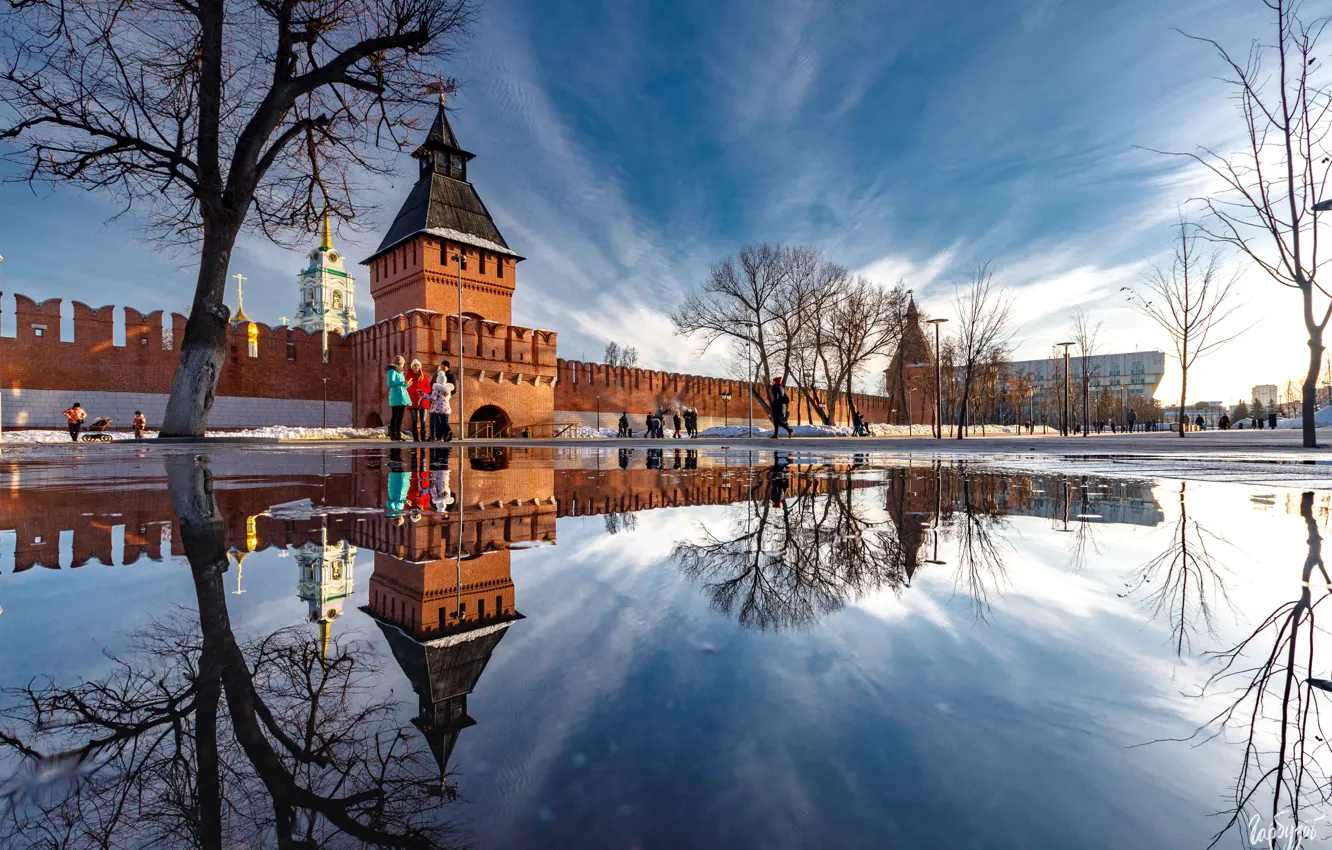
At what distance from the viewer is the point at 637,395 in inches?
1681

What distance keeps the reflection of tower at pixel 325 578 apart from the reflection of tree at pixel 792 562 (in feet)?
2.53

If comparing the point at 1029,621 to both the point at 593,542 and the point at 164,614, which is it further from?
the point at 164,614

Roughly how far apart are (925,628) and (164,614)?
1.41 metres

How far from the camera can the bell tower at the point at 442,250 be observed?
3077 centimetres

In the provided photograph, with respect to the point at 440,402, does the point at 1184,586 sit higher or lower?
lower

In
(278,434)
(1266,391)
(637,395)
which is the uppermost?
(1266,391)

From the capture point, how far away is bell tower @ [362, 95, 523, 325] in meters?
30.8

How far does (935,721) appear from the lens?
76 cm

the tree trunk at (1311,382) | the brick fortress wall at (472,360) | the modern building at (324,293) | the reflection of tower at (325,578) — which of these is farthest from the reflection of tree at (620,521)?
the modern building at (324,293)

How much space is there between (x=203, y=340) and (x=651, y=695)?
1004 cm

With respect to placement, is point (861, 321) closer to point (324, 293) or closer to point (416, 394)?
point (416, 394)

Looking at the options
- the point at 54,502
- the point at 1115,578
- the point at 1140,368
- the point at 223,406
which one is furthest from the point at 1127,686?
the point at 1140,368

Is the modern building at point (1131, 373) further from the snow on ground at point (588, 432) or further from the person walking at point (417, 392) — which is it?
the person walking at point (417, 392)

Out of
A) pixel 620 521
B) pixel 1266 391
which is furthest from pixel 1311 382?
pixel 1266 391
